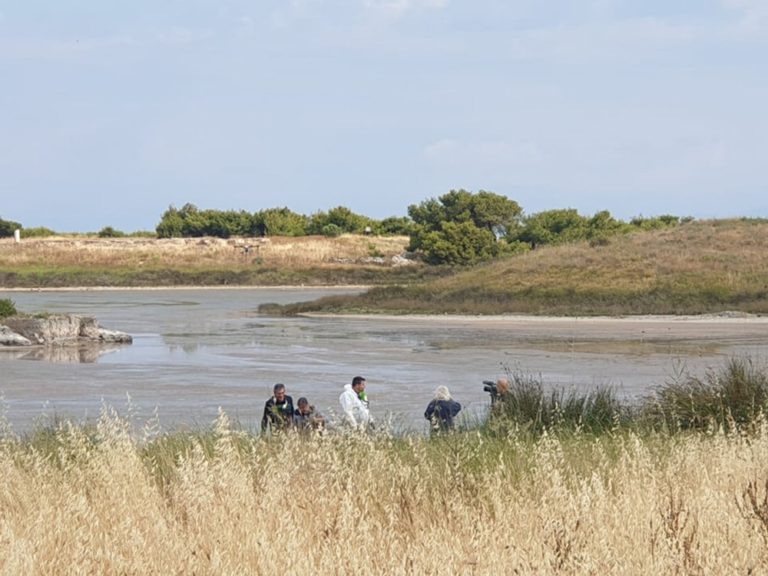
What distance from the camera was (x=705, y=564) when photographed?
6.12 m

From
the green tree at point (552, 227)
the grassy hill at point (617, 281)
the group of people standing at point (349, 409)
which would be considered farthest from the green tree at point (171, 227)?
the group of people standing at point (349, 409)

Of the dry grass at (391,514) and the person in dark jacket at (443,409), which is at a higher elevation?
the dry grass at (391,514)

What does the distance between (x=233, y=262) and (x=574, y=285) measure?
52024 mm

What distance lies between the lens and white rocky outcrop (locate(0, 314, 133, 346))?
36.2m

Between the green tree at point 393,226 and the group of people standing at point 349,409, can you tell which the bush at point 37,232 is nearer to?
the green tree at point 393,226

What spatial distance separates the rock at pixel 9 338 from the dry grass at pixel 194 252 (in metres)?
66.8

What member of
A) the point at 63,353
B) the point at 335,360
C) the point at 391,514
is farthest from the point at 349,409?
the point at 63,353

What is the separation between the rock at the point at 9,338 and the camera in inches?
1398

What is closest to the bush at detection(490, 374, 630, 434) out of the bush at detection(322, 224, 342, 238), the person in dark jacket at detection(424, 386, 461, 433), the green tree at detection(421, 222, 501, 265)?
the person in dark jacket at detection(424, 386, 461, 433)

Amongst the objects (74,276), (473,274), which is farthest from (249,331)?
(74,276)

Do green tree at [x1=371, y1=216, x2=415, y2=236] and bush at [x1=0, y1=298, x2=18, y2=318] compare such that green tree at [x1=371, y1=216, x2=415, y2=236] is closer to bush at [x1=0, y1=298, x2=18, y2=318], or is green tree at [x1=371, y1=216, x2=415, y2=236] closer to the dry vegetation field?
the dry vegetation field

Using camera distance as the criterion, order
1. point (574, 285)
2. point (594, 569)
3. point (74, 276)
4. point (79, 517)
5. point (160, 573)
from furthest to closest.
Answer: point (74, 276) < point (574, 285) < point (79, 517) < point (160, 573) < point (594, 569)

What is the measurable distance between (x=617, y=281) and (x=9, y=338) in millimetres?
33232

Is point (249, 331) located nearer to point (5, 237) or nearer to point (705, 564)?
point (705, 564)
